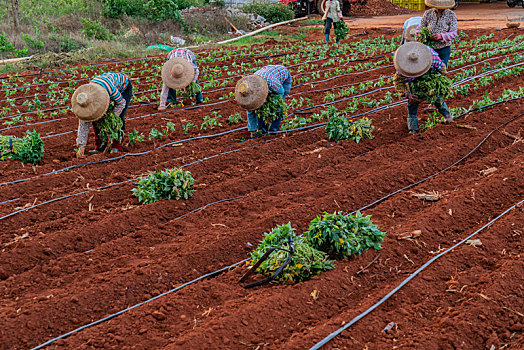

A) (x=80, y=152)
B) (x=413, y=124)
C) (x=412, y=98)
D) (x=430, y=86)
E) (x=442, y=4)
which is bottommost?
(x=413, y=124)

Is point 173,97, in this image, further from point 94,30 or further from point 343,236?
point 94,30

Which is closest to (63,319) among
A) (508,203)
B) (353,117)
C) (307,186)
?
(307,186)

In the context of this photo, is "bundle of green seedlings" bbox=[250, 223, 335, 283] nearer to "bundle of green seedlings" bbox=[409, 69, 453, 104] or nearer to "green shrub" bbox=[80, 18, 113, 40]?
"bundle of green seedlings" bbox=[409, 69, 453, 104]

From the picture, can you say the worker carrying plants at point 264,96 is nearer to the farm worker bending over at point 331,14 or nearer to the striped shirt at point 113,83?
the striped shirt at point 113,83

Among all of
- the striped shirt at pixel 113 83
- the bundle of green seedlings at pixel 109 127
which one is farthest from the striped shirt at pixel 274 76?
the bundle of green seedlings at pixel 109 127

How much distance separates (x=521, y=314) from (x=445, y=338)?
616 mm

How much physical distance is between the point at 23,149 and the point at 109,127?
110 cm

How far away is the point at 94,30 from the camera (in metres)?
18.3

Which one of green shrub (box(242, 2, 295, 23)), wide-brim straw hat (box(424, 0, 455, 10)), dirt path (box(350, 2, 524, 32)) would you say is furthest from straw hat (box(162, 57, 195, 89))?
green shrub (box(242, 2, 295, 23))

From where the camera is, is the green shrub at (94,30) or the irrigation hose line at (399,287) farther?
the green shrub at (94,30)

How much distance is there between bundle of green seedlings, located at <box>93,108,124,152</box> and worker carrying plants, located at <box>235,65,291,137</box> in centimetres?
150

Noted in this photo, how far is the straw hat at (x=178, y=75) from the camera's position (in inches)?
343

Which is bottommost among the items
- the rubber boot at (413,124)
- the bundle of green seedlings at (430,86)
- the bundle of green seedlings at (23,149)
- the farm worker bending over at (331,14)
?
the rubber boot at (413,124)

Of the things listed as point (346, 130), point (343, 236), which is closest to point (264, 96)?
point (346, 130)
